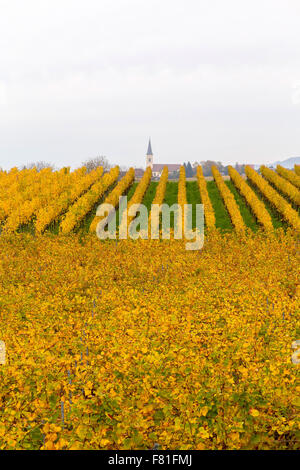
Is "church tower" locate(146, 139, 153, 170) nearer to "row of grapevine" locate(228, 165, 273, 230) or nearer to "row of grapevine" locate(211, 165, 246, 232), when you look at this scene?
"row of grapevine" locate(211, 165, 246, 232)

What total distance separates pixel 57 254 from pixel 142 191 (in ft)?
90.1

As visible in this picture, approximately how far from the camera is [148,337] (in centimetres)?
1182

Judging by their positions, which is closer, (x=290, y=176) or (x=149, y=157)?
(x=290, y=176)

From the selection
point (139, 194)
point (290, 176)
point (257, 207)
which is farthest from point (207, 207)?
point (290, 176)

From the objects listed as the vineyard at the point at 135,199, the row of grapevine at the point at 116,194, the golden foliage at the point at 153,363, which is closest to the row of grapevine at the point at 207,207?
the vineyard at the point at 135,199

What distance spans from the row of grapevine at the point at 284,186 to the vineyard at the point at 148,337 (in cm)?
415

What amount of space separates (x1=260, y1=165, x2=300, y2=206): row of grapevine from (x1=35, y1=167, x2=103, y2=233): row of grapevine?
29624 millimetres

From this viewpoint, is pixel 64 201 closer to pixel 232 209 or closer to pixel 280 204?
pixel 232 209

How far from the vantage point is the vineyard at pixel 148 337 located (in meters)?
7.64

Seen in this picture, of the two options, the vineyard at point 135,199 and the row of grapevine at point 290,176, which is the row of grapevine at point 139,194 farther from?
the row of grapevine at point 290,176

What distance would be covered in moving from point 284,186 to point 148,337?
45692mm

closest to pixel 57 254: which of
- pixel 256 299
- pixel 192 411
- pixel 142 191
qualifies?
pixel 256 299

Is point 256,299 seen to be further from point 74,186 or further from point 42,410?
point 74,186

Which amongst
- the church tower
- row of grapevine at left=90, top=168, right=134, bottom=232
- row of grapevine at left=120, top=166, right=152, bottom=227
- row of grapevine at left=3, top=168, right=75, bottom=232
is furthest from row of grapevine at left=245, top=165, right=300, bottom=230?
the church tower
